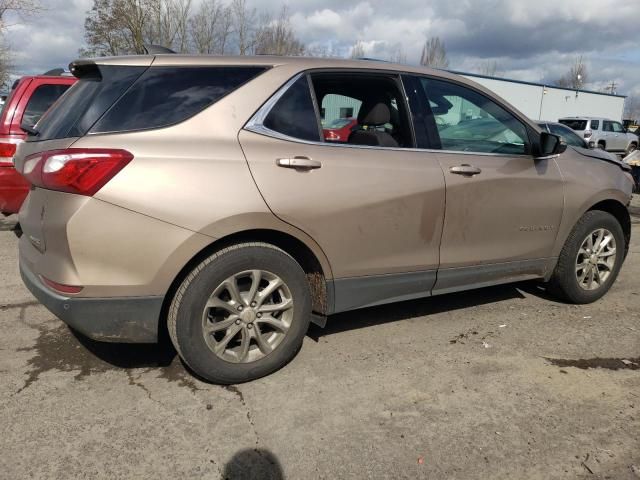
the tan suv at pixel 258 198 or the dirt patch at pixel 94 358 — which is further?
the dirt patch at pixel 94 358

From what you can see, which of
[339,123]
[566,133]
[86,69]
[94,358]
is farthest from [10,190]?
[566,133]

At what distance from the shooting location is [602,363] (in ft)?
11.0

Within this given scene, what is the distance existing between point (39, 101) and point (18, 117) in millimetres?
368

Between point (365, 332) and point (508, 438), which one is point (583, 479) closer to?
point (508, 438)

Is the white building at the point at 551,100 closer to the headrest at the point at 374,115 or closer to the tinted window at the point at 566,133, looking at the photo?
the tinted window at the point at 566,133

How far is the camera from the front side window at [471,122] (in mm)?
3523

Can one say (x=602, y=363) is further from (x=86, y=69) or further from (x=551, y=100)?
(x=551, y=100)

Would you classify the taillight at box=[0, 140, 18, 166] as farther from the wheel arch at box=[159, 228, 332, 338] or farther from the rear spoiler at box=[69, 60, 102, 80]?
the wheel arch at box=[159, 228, 332, 338]

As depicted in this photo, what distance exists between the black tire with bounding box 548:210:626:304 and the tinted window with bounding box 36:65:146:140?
3441 mm

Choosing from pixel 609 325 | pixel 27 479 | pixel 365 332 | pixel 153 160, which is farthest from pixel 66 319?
pixel 609 325

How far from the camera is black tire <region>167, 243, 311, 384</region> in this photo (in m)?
2.68

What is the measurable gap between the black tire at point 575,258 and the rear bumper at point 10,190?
5.33 m

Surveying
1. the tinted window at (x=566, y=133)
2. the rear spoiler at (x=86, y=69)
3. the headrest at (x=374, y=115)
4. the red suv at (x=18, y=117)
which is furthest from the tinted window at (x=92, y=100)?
the tinted window at (x=566, y=133)

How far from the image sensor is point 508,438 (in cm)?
252
